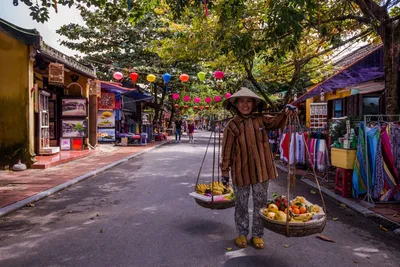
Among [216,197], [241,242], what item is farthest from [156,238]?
[241,242]

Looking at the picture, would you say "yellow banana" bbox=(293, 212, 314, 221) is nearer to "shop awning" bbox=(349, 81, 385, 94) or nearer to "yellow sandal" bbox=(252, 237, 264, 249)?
"yellow sandal" bbox=(252, 237, 264, 249)

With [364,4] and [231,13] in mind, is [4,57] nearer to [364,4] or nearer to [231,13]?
[231,13]

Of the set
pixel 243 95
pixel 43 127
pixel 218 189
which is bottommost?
pixel 218 189

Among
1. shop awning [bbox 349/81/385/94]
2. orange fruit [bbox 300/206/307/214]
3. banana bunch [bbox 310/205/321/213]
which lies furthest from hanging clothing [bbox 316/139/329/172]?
orange fruit [bbox 300/206/307/214]

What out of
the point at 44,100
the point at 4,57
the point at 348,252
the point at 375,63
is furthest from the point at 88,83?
the point at 348,252

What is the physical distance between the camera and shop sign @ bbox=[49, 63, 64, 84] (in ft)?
38.0

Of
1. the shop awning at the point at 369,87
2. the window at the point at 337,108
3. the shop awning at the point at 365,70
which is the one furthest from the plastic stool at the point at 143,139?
the shop awning at the point at 365,70

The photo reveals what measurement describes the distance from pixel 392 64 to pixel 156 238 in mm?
5895

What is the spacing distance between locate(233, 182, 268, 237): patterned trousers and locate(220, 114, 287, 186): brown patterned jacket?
0.39 feet

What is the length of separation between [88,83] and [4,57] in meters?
5.95

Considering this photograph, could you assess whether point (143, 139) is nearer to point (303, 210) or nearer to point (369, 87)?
point (369, 87)

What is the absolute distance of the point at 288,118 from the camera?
369cm

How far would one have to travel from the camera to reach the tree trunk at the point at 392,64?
6656mm

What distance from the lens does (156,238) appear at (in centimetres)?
432
